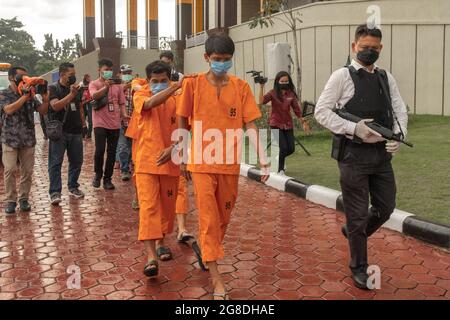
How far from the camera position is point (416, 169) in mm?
7863

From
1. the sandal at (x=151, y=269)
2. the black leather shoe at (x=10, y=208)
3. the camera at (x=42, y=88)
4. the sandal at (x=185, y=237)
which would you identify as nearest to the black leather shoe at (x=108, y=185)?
the black leather shoe at (x=10, y=208)

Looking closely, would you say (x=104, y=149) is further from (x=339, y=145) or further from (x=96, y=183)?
(x=339, y=145)

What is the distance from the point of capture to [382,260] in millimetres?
4535

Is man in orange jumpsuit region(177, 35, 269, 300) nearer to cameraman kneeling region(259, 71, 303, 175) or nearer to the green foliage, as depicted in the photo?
cameraman kneeling region(259, 71, 303, 175)

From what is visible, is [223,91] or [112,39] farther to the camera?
[112,39]

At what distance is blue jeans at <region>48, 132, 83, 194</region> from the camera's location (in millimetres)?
6902

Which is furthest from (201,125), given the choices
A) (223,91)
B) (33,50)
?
(33,50)

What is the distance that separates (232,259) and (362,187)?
1.37 metres

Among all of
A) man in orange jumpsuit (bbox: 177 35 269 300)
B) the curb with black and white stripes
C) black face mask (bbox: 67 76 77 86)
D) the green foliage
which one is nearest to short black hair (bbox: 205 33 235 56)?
man in orange jumpsuit (bbox: 177 35 269 300)

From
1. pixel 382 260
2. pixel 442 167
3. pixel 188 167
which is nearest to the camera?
pixel 188 167

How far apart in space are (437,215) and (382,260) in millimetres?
1222

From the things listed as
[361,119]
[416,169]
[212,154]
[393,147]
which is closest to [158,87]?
[212,154]
